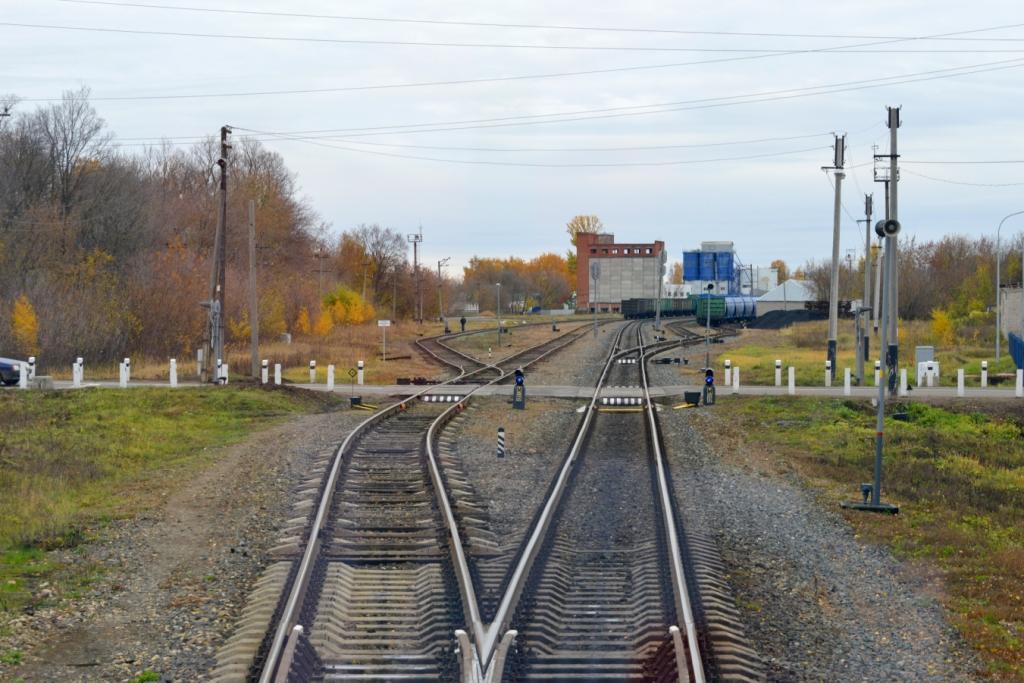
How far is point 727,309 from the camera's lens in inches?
3661

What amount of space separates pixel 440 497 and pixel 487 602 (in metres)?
4.77

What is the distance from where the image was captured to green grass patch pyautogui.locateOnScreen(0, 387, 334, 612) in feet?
40.6

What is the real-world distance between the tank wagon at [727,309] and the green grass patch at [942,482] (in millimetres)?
56120

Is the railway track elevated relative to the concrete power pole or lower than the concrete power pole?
lower

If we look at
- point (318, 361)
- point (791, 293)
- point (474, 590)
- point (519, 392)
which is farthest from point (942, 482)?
point (791, 293)

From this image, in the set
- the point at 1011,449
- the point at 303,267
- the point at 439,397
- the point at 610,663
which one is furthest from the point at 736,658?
the point at 303,267

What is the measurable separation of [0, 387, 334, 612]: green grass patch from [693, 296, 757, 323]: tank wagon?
194 feet

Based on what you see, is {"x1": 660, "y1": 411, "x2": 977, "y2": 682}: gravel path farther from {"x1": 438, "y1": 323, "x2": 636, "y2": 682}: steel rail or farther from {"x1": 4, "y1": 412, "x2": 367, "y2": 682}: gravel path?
{"x1": 4, "y1": 412, "x2": 367, "y2": 682}: gravel path

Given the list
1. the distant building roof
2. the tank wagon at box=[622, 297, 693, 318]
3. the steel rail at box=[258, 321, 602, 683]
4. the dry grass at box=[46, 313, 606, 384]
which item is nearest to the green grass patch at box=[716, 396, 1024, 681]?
the steel rail at box=[258, 321, 602, 683]

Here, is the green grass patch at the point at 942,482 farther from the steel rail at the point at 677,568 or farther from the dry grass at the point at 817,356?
the dry grass at the point at 817,356

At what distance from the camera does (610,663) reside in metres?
8.33

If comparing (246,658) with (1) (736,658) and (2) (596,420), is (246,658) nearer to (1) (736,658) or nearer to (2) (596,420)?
(1) (736,658)

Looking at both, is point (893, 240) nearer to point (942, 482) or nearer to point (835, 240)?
point (942, 482)

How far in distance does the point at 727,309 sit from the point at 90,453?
254 ft
